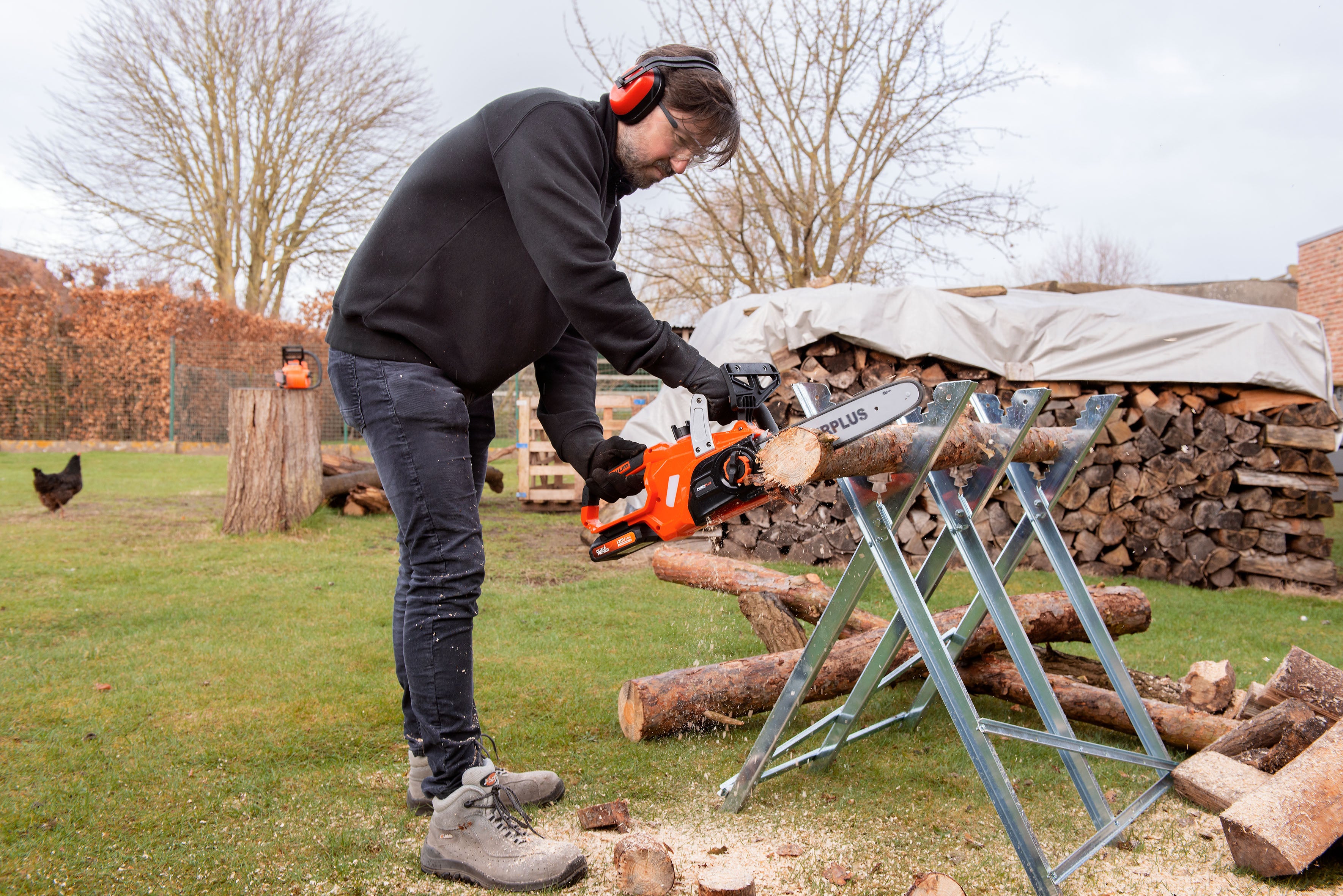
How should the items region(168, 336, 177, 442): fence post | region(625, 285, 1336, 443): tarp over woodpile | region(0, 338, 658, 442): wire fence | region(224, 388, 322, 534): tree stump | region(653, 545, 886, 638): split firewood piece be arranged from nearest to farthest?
1. region(653, 545, 886, 638): split firewood piece
2. region(625, 285, 1336, 443): tarp over woodpile
3. region(224, 388, 322, 534): tree stump
4. region(0, 338, 658, 442): wire fence
5. region(168, 336, 177, 442): fence post

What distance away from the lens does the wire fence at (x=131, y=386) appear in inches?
Result: 610

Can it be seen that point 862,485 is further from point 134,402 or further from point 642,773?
point 134,402

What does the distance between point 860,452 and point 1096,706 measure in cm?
173

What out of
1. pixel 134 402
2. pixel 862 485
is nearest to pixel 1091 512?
pixel 862 485

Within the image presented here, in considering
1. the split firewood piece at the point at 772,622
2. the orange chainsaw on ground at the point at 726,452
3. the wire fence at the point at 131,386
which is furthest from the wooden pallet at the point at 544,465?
the orange chainsaw on ground at the point at 726,452

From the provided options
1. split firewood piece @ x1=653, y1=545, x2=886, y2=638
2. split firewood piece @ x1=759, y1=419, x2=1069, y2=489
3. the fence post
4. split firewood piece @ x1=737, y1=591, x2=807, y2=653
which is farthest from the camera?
the fence post

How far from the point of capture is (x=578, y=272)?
200cm

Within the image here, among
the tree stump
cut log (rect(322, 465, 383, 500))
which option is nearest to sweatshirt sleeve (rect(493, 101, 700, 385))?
the tree stump

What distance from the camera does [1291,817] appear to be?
6.75 ft

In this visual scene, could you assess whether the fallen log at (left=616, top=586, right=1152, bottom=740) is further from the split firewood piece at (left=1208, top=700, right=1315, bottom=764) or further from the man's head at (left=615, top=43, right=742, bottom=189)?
the man's head at (left=615, top=43, right=742, bottom=189)

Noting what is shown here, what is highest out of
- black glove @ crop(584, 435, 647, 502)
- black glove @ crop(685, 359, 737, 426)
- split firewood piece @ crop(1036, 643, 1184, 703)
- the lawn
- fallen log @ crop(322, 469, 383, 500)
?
black glove @ crop(685, 359, 737, 426)

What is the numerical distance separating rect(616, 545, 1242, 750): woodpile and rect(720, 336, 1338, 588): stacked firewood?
2.62 meters

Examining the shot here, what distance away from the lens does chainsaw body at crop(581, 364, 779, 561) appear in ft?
6.59

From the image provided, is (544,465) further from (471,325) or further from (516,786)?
(471,325)
